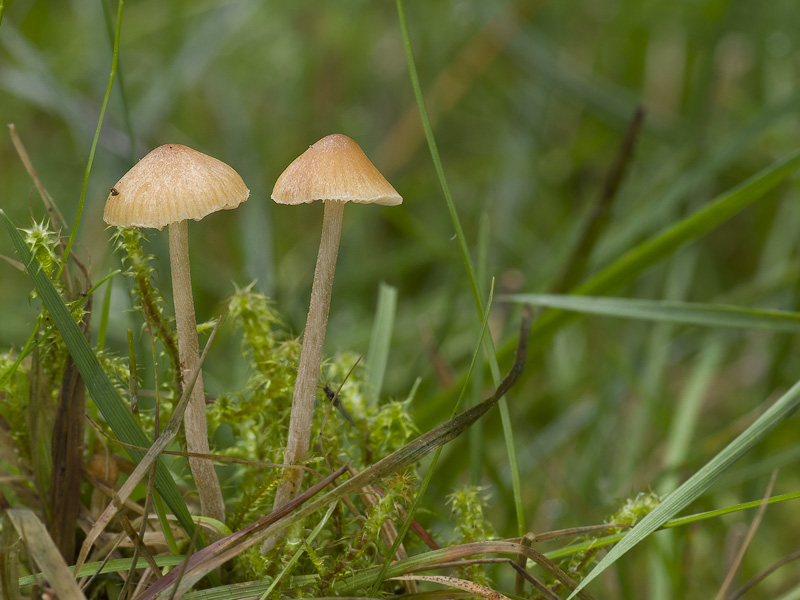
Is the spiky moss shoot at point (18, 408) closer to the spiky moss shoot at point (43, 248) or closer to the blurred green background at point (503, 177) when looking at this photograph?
the spiky moss shoot at point (43, 248)

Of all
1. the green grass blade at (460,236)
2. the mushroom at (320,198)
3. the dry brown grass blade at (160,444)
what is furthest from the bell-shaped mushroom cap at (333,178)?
the dry brown grass blade at (160,444)

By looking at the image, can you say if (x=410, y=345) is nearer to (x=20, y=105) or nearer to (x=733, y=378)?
(x=733, y=378)

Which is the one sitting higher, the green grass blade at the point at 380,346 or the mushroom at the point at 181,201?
the mushroom at the point at 181,201

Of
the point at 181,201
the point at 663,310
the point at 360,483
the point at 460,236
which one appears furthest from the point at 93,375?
the point at 663,310

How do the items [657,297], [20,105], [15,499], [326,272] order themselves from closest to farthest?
1. [326,272]
2. [15,499]
3. [657,297]
4. [20,105]

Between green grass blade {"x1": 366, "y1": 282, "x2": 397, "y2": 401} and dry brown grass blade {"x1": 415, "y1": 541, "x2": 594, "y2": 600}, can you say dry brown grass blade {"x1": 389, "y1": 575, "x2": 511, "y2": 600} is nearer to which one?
dry brown grass blade {"x1": 415, "y1": 541, "x2": 594, "y2": 600}

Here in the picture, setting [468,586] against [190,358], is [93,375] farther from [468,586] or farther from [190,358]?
[468,586]

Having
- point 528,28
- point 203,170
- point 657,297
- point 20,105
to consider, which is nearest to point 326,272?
point 203,170
